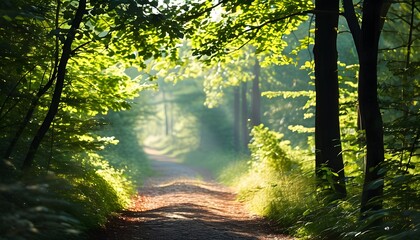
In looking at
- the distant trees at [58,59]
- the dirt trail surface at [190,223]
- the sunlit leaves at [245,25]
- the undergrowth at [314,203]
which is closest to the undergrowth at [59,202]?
the dirt trail surface at [190,223]

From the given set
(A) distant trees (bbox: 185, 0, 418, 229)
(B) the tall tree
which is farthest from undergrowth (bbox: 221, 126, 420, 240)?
(A) distant trees (bbox: 185, 0, 418, 229)

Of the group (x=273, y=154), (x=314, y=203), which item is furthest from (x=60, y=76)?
(x=273, y=154)

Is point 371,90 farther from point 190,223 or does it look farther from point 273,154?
point 273,154

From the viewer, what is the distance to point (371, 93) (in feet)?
23.1

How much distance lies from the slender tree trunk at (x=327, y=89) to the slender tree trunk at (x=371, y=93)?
105 inches

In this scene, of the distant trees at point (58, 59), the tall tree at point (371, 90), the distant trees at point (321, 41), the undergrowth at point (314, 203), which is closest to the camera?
the undergrowth at point (314, 203)

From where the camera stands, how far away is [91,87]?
10211 mm

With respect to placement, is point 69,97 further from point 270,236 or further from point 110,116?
point 110,116

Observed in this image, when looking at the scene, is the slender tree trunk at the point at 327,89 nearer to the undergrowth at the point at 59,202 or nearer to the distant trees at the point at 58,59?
the distant trees at the point at 58,59

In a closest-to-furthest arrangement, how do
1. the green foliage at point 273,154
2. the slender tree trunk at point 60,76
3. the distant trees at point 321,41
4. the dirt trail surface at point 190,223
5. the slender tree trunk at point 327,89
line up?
the slender tree trunk at point 60,76, the dirt trail surface at point 190,223, the distant trees at point 321,41, the slender tree trunk at point 327,89, the green foliage at point 273,154

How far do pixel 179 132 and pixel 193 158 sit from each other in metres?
14.8

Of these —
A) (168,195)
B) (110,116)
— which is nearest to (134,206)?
(168,195)

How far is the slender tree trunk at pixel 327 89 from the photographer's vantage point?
995cm

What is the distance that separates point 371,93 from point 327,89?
3058 mm
